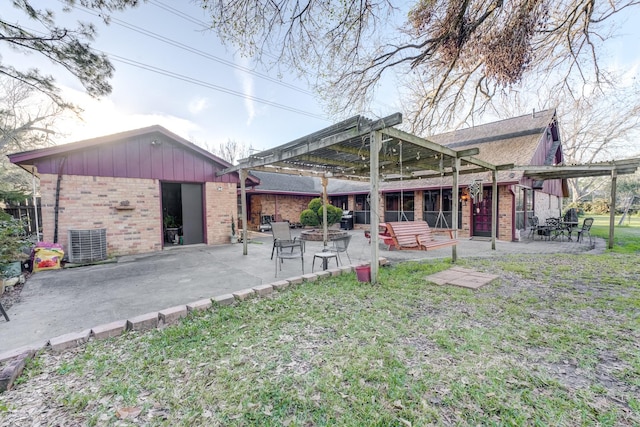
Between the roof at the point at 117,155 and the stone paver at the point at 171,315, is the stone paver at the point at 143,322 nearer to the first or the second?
the stone paver at the point at 171,315

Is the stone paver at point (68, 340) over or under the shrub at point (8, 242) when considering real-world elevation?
Result: under

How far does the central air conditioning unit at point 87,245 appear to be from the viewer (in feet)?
21.2

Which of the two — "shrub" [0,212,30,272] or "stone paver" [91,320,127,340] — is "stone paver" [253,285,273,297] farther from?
"shrub" [0,212,30,272]

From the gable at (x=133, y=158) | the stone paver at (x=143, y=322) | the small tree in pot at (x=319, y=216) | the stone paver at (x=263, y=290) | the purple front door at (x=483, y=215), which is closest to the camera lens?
the stone paver at (x=143, y=322)

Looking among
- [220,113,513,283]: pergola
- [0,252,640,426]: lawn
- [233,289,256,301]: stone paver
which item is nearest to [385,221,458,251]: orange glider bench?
[220,113,513,283]: pergola

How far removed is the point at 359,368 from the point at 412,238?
4.47 m

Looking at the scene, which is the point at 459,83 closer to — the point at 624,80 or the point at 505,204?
the point at 624,80

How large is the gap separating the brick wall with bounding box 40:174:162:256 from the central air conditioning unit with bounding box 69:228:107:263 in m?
0.52

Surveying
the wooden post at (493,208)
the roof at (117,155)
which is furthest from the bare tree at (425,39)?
the roof at (117,155)

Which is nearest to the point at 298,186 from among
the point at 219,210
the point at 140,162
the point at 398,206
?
the point at 398,206

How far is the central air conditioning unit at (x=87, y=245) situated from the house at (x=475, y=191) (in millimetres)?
7441

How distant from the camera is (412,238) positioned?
6.20m

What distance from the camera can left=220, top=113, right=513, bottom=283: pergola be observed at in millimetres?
4234

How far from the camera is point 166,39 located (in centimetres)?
945
